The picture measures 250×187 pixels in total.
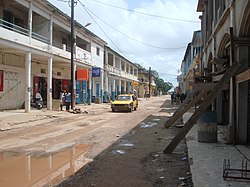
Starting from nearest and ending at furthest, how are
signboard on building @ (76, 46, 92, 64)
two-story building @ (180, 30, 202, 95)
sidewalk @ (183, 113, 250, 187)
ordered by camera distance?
sidewalk @ (183, 113, 250, 187) < two-story building @ (180, 30, 202, 95) < signboard on building @ (76, 46, 92, 64)

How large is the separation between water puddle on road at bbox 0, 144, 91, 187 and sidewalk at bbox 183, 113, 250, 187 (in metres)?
2.76

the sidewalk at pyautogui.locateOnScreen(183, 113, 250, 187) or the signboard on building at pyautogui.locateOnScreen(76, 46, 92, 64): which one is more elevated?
the signboard on building at pyautogui.locateOnScreen(76, 46, 92, 64)

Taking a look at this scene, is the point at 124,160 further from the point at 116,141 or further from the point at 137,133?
the point at 137,133

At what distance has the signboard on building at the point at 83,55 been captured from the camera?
110 ft

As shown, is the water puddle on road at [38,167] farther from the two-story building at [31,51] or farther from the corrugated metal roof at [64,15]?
the corrugated metal roof at [64,15]

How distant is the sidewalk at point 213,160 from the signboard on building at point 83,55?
2366cm

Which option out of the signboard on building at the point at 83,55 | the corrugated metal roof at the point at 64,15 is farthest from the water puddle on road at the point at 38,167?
the signboard on building at the point at 83,55

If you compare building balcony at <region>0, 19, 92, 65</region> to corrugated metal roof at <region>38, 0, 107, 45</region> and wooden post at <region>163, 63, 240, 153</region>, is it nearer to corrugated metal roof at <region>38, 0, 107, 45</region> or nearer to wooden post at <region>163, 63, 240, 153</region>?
corrugated metal roof at <region>38, 0, 107, 45</region>

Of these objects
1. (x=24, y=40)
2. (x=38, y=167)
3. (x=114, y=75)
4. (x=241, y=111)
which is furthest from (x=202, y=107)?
(x=114, y=75)

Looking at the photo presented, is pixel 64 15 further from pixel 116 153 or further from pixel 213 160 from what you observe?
pixel 213 160

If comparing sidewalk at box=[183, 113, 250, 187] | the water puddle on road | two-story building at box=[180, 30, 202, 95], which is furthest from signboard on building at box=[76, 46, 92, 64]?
the water puddle on road

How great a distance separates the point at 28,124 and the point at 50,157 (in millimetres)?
9280

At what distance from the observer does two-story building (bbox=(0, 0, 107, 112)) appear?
74.1 feet

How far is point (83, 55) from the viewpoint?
35.2m
